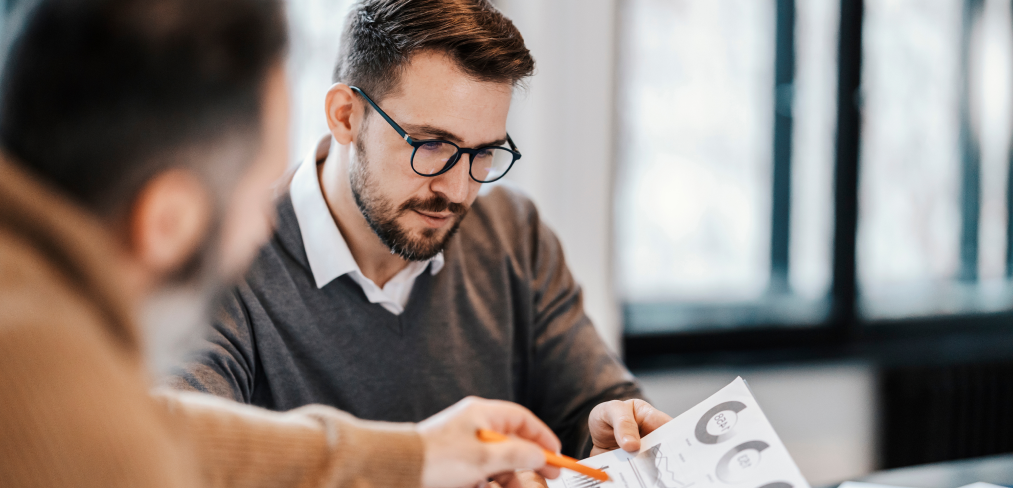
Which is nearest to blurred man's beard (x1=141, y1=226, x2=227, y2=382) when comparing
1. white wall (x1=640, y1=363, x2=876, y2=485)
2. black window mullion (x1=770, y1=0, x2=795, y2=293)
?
white wall (x1=640, y1=363, x2=876, y2=485)

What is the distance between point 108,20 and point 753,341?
7.26ft

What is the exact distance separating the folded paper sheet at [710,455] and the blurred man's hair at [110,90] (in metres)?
0.64

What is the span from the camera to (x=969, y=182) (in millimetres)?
2613

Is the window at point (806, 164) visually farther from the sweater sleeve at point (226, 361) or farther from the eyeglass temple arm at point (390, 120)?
the sweater sleeve at point (226, 361)

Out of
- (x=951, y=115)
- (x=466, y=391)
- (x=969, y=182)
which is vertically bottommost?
(x=466, y=391)

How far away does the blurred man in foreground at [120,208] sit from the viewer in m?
0.42

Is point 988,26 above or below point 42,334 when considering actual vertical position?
above

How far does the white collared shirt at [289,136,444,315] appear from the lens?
3.76 ft

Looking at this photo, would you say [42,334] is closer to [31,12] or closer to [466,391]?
[31,12]

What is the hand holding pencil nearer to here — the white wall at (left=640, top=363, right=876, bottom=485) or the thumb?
the thumb

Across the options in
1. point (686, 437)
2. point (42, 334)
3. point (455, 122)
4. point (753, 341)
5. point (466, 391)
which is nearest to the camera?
point (42, 334)

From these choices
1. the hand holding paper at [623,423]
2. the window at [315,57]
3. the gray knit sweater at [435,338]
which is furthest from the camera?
the window at [315,57]

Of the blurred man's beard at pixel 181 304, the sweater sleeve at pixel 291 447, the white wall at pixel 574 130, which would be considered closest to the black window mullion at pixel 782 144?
the white wall at pixel 574 130

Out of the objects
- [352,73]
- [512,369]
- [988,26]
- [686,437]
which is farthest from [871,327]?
[352,73]
